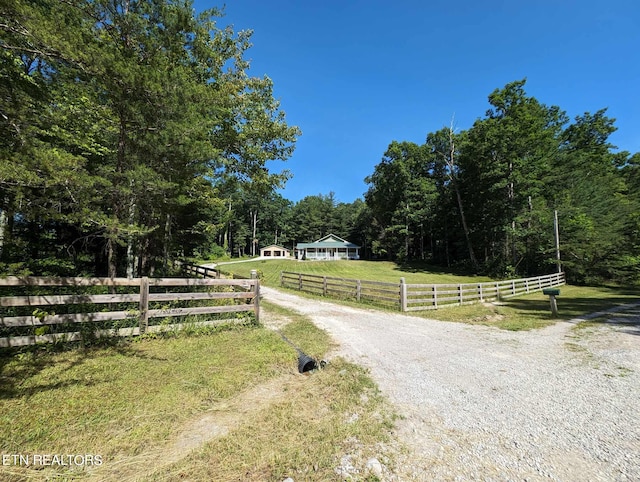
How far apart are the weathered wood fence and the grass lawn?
20.1 ft

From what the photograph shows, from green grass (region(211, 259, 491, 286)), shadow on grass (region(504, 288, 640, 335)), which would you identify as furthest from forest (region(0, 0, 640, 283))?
shadow on grass (region(504, 288, 640, 335))

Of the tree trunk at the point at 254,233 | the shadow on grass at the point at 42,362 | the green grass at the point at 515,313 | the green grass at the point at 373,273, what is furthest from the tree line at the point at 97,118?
the tree trunk at the point at 254,233

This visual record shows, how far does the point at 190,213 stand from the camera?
13281 mm

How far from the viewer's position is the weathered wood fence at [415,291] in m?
10.2

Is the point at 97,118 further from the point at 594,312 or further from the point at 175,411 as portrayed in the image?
the point at 594,312

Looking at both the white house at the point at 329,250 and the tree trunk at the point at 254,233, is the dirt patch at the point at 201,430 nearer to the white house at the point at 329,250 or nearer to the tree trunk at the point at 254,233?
the white house at the point at 329,250

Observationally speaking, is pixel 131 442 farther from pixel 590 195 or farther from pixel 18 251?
pixel 590 195

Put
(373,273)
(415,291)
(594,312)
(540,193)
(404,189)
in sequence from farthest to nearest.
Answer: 1. (404,189)
2. (373,273)
3. (540,193)
4. (415,291)
5. (594,312)

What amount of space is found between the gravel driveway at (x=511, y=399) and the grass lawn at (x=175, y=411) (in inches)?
19.2

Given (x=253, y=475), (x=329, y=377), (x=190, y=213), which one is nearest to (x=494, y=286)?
(x=329, y=377)

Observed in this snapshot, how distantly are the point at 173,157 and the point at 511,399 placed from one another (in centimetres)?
753

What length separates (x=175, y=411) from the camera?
308 cm

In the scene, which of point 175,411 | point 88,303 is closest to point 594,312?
point 175,411

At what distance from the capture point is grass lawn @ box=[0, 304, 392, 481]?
7.63ft
